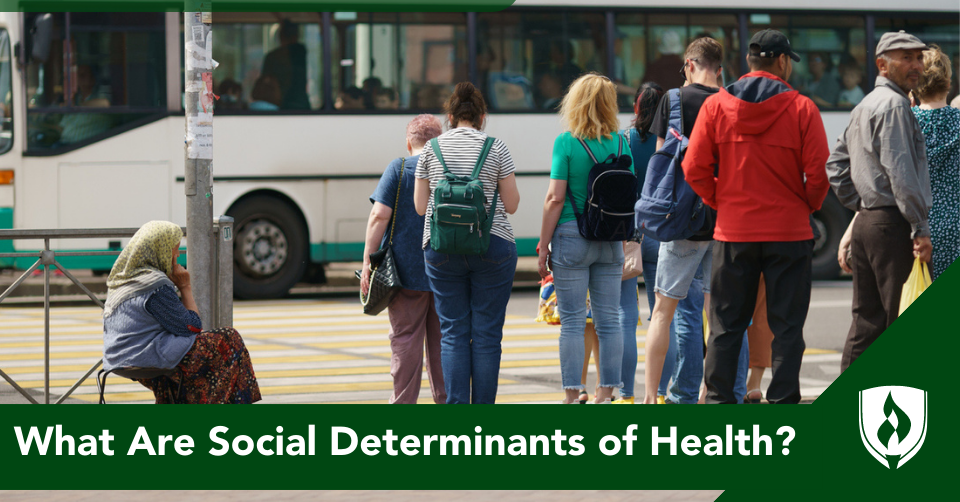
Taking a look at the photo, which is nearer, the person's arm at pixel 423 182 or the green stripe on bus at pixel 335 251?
the person's arm at pixel 423 182

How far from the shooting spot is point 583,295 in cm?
632

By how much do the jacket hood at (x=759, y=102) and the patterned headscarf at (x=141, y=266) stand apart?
8.14ft

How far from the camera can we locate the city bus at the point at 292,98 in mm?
12305

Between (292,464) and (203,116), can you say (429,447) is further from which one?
(203,116)

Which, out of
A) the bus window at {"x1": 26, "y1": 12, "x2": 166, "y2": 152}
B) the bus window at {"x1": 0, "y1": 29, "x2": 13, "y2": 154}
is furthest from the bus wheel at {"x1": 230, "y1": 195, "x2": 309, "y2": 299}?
the bus window at {"x1": 0, "y1": 29, "x2": 13, "y2": 154}

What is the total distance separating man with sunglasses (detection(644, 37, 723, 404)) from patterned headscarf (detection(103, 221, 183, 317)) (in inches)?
96.1

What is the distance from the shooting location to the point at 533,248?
45.3 ft

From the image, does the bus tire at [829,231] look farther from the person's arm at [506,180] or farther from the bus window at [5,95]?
the person's arm at [506,180]

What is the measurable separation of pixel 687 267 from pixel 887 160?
44.7 inches

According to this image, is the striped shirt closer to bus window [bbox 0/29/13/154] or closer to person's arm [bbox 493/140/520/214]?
person's arm [bbox 493/140/520/214]

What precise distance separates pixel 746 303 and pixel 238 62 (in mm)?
8577

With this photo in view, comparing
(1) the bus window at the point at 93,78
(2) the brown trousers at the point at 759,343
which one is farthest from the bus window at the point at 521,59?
(2) the brown trousers at the point at 759,343

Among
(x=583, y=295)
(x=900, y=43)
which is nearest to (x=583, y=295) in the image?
(x=583, y=295)

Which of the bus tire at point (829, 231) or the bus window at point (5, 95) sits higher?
the bus window at point (5, 95)
